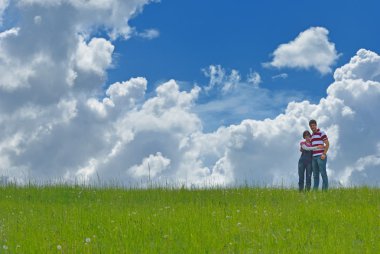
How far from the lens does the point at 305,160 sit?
73.2 feet

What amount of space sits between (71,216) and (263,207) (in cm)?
592

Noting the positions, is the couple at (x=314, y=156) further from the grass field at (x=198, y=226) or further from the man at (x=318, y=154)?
the grass field at (x=198, y=226)

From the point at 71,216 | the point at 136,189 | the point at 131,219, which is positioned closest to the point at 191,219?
the point at 131,219

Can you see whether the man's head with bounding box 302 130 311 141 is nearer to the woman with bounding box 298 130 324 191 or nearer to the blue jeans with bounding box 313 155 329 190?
the woman with bounding box 298 130 324 191

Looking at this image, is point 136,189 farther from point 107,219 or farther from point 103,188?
point 107,219

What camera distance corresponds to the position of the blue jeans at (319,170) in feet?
71.5

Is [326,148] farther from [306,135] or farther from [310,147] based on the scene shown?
[306,135]

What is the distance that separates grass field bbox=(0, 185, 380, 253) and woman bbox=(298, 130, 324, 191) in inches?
95.6

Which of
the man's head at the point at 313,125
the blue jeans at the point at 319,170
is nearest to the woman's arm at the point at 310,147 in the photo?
the blue jeans at the point at 319,170

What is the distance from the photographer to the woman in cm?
2216

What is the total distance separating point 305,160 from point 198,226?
1046cm

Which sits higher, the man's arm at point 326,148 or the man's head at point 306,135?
the man's head at point 306,135

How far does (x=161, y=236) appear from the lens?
1229 cm

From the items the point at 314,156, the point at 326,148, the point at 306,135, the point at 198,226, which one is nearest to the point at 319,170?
the point at 314,156
